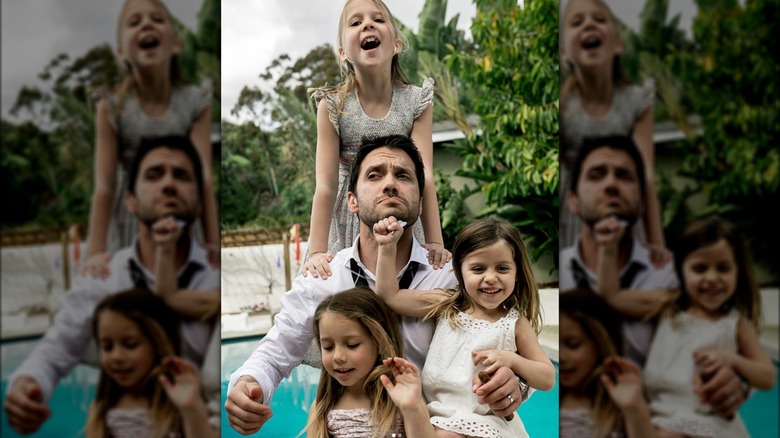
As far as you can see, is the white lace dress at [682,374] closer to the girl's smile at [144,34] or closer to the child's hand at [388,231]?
the child's hand at [388,231]

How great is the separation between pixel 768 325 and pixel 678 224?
37 cm

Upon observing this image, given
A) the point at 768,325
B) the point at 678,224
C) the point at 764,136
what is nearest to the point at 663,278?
the point at 678,224

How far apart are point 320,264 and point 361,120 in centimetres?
63

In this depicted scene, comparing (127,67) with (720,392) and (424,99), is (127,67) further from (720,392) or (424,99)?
(720,392)

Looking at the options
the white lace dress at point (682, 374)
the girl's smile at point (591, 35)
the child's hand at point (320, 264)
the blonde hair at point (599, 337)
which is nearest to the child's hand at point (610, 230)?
the blonde hair at point (599, 337)

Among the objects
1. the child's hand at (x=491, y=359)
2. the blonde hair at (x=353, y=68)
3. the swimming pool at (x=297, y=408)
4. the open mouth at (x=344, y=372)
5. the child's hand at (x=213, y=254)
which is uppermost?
the blonde hair at (x=353, y=68)

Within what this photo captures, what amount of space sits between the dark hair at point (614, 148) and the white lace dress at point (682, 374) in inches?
15.6

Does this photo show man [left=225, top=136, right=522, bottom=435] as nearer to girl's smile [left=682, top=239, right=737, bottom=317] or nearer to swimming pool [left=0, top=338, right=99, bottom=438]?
swimming pool [left=0, top=338, right=99, bottom=438]

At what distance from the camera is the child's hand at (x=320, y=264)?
382 centimetres

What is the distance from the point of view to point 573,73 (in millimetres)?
2584

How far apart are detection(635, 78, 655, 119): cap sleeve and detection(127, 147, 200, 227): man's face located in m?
1.27

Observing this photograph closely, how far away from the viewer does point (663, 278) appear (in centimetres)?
251

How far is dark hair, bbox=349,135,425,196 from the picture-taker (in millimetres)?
3789

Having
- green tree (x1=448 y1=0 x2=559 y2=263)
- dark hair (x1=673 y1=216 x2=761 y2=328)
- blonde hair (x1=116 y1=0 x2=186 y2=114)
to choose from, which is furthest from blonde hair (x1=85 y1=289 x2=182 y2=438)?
green tree (x1=448 y1=0 x2=559 y2=263)
